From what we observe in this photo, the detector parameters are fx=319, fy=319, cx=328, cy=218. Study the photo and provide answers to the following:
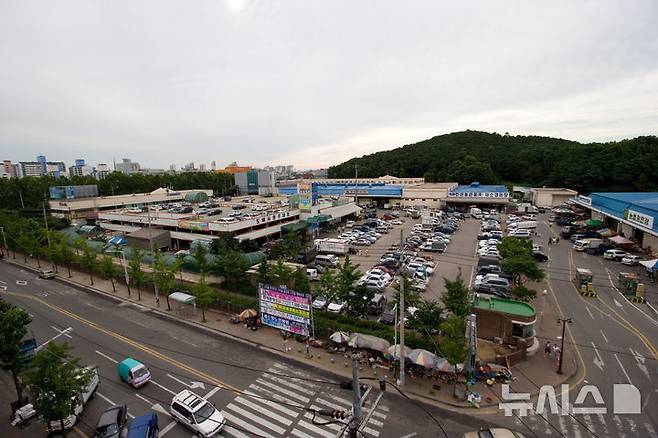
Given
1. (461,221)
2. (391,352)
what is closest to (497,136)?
(461,221)

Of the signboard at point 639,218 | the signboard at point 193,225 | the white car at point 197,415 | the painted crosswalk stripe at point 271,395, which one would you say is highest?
the signboard at point 639,218

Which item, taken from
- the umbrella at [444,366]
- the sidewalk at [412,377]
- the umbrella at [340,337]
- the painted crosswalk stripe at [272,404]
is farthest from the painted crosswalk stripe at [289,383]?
the umbrella at [444,366]

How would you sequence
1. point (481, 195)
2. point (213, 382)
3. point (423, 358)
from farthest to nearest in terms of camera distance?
1. point (481, 195)
2. point (213, 382)
3. point (423, 358)

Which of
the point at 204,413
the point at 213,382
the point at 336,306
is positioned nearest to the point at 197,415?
the point at 204,413

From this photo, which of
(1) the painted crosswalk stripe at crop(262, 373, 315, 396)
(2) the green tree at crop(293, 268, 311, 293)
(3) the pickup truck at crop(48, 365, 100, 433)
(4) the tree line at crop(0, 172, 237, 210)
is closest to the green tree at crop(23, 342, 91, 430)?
(3) the pickup truck at crop(48, 365, 100, 433)

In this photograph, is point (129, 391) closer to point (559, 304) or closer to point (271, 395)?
point (271, 395)

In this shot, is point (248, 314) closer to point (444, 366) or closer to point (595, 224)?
point (444, 366)

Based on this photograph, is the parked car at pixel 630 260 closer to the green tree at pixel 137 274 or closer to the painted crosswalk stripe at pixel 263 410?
the painted crosswalk stripe at pixel 263 410

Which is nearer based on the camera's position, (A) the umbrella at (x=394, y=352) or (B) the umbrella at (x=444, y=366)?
(B) the umbrella at (x=444, y=366)
